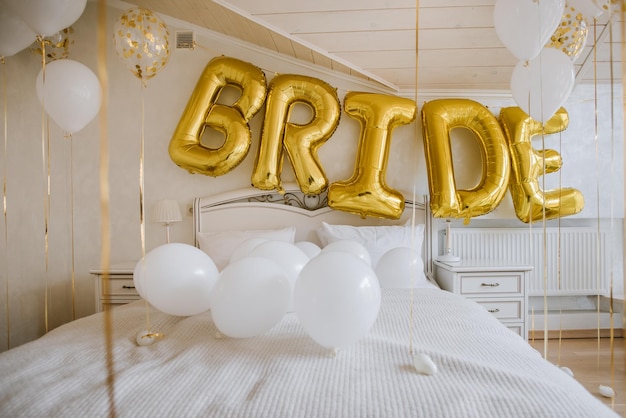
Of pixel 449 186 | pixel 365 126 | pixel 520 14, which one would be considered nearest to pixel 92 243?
pixel 365 126

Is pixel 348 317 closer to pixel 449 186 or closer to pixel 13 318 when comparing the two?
pixel 449 186

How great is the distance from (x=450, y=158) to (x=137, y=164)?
2.14 meters

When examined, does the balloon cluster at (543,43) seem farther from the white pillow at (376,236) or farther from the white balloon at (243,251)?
the white balloon at (243,251)

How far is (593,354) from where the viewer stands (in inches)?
94.1

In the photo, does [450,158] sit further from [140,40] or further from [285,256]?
[140,40]

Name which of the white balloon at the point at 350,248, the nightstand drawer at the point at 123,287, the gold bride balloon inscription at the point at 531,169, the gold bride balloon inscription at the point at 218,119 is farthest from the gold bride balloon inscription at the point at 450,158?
the nightstand drawer at the point at 123,287

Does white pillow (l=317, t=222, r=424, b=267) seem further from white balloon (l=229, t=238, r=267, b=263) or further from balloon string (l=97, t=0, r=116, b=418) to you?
balloon string (l=97, t=0, r=116, b=418)

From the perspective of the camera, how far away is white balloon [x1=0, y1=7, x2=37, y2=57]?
173 cm

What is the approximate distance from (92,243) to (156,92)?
1.17 m

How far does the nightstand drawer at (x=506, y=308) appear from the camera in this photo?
2.36 m

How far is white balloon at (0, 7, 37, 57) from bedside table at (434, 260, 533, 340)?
2.55m

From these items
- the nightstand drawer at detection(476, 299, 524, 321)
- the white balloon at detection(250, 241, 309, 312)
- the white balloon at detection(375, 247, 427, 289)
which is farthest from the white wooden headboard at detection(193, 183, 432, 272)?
the white balloon at detection(250, 241, 309, 312)

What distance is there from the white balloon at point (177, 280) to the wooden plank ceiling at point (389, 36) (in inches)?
55.8

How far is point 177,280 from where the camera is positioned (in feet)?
4.75
